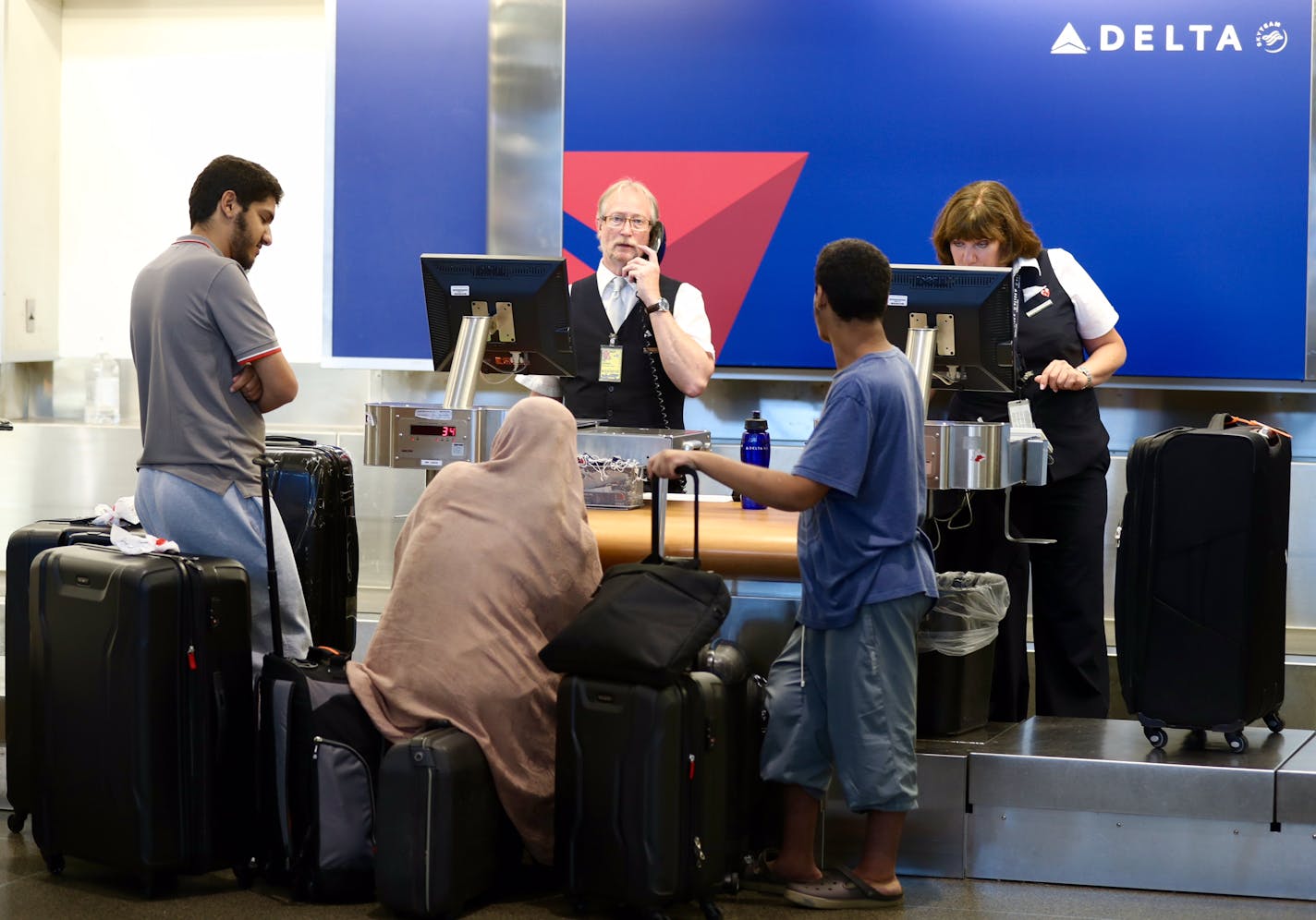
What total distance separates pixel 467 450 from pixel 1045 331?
5.40ft

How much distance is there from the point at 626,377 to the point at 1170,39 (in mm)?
2256

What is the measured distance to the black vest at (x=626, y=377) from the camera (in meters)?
4.32

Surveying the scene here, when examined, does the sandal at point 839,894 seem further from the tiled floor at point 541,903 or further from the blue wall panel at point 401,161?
the blue wall panel at point 401,161

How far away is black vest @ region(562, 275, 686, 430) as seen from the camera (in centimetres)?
432

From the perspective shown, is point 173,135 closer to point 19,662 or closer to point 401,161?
point 401,161

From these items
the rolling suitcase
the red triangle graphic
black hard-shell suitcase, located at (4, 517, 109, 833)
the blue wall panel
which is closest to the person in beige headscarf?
the rolling suitcase

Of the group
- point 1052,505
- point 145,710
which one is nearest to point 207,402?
point 145,710

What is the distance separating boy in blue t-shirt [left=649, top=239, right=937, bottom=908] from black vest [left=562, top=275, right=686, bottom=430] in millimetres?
1352

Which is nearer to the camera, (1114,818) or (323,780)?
(323,780)

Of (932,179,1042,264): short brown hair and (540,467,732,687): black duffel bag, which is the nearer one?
(540,467,732,687): black duffel bag

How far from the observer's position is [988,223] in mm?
4000

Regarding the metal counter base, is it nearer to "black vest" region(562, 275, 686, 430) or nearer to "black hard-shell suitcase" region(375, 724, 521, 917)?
"black hard-shell suitcase" region(375, 724, 521, 917)

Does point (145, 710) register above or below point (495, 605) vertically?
below

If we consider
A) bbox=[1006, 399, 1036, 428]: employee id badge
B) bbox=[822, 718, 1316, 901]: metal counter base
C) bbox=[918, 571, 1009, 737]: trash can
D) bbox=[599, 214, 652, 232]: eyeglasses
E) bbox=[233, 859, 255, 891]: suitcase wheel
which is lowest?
bbox=[233, 859, 255, 891]: suitcase wheel
